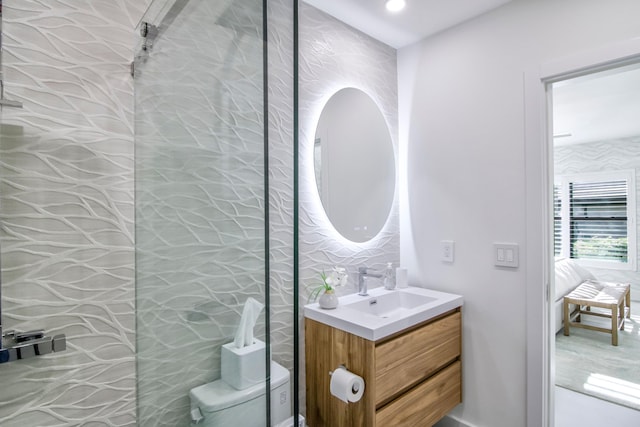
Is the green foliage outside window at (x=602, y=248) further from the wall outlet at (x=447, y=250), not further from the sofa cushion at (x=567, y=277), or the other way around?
the wall outlet at (x=447, y=250)

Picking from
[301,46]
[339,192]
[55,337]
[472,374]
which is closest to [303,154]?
[339,192]

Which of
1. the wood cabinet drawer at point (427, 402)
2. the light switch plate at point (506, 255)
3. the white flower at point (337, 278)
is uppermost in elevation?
the light switch plate at point (506, 255)

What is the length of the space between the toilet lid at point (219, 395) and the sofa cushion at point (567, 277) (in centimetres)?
402

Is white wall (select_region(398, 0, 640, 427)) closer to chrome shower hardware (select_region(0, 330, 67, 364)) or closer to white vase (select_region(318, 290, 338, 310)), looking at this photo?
white vase (select_region(318, 290, 338, 310))

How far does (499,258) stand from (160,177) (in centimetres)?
A: 167

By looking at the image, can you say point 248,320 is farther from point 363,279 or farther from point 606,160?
point 606,160

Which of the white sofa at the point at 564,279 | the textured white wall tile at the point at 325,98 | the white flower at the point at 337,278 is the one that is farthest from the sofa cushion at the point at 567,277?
the white flower at the point at 337,278

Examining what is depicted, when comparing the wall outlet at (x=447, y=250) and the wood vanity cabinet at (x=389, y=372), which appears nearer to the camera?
the wood vanity cabinet at (x=389, y=372)

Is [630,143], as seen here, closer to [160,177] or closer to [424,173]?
[424,173]

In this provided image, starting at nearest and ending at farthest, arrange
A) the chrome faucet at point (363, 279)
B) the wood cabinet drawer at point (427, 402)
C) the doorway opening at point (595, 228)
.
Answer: the wood cabinet drawer at point (427, 402), the chrome faucet at point (363, 279), the doorway opening at point (595, 228)

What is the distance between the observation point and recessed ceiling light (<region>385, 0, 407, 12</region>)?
5.65ft

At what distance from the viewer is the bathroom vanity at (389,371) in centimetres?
136

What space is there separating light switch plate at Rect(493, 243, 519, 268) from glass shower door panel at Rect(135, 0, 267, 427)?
1437mm

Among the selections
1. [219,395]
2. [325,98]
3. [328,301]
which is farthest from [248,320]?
[325,98]
